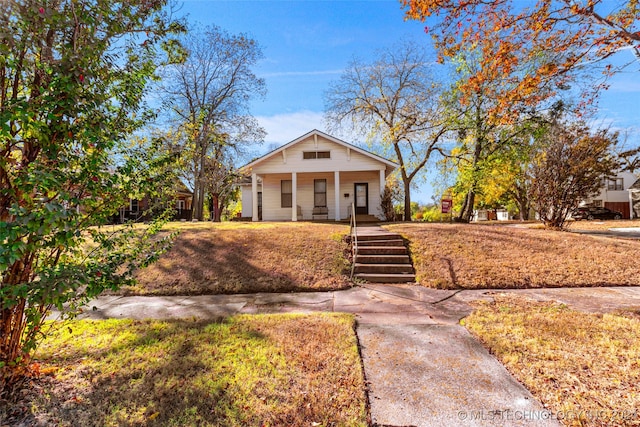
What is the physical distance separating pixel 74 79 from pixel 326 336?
358 cm

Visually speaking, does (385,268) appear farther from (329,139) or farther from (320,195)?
(320,195)

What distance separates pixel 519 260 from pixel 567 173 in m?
6.33

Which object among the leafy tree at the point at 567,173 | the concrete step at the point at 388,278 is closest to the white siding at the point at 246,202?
the concrete step at the point at 388,278

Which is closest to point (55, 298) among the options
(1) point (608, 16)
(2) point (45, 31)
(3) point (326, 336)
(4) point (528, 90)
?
(2) point (45, 31)

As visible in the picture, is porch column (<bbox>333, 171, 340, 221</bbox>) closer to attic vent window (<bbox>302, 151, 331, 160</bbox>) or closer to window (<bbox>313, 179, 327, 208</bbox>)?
attic vent window (<bbox>302, 151, 331, 160</bbox>)

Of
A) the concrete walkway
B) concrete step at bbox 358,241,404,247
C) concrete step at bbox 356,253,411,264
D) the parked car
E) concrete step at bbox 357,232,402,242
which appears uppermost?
the parked car

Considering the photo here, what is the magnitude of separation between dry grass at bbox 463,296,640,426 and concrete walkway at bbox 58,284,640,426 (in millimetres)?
197

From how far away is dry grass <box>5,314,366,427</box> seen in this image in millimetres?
2250

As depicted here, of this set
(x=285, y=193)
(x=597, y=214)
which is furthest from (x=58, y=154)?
(x=597, y=214)

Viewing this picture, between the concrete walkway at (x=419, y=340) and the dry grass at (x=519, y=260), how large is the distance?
1.60ft

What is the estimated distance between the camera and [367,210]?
18094mm

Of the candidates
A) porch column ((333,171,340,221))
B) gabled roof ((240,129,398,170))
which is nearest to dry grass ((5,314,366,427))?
porch column ((333,171,340,221))

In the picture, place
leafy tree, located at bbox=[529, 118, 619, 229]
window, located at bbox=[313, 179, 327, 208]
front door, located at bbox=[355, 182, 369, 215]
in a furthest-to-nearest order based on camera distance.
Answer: window, located at bbox=[313, 179, 327, 208] → front door, located at bbox=[355, 182, 369, 215] → leafy tree, located at bbox=[529, 118, 619, 229]

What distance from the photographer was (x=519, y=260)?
292 inches
